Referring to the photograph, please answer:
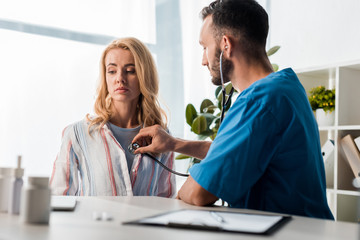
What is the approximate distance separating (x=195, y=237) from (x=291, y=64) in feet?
10.1

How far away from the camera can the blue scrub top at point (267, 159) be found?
119 cm

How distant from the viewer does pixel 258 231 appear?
810 mm

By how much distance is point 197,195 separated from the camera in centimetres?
123

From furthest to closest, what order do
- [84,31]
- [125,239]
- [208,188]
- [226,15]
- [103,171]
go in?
[84,31]
[103,171]
[226,15]
[208,188]
[125,239]

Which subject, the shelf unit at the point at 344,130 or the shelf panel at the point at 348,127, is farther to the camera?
the shelf unit at the point at 344,130

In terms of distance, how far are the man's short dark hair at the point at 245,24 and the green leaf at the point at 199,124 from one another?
4.41 ft

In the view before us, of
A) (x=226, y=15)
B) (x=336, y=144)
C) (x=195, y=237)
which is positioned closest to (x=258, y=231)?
(x=195, y=237)

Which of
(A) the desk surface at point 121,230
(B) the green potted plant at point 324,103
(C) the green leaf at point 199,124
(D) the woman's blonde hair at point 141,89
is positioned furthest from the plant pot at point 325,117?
(A) the desk surface at point 121,230

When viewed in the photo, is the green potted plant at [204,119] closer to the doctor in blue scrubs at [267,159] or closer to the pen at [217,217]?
the doctor in blue scrubs at [267,159]

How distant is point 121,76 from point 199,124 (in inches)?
42.3

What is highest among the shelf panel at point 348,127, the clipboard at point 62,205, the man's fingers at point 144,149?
the shelf panel at point 348,127

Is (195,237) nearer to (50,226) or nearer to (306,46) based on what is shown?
(50,226)

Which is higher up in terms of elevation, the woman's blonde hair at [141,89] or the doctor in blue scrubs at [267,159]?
the woman's blonde hair at [141,89]

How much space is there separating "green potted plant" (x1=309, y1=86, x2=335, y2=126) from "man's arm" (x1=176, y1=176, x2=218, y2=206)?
69.4 inches
